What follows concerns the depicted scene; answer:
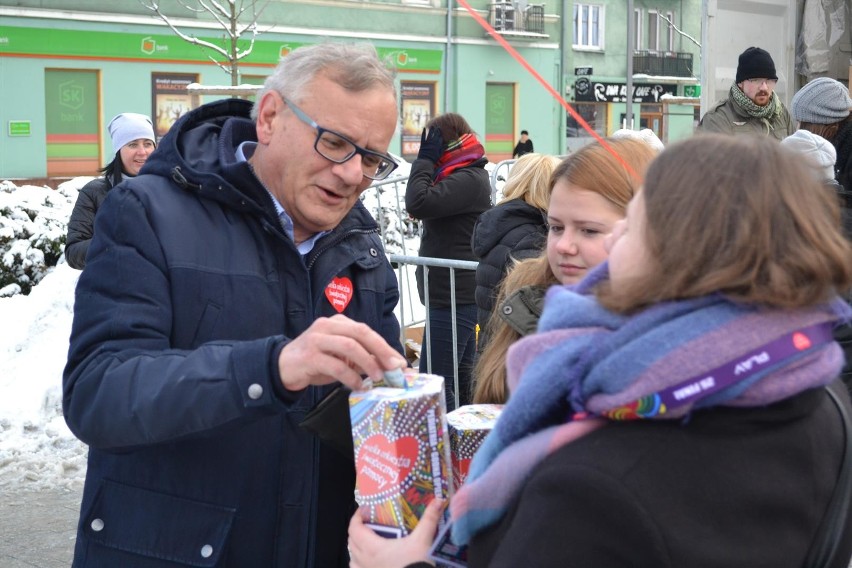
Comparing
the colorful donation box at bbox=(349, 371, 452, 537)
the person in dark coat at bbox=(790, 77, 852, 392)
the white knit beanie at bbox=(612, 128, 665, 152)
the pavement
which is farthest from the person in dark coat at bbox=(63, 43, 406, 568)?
the person in dark coat at bbox=(790, 77, 852, 392)

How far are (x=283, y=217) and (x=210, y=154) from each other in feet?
0.71

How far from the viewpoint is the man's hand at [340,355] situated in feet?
6.13

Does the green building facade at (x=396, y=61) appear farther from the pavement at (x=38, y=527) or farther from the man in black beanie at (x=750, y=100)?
the pavement at (x=38, y=527)

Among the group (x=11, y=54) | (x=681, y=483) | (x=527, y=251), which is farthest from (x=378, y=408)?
(x=11, y=54)

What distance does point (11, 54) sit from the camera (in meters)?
25.2

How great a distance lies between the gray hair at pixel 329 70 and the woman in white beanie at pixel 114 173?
14.5ft

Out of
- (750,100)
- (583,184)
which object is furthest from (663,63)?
(583,184)

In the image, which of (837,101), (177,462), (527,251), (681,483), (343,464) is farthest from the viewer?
(837,101)

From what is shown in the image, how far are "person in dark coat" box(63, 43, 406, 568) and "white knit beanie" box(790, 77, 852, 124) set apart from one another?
12.0ft

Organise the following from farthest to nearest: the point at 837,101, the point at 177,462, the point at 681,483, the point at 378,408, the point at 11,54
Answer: the point at 11,54 < the point at 837,101 < the point at 177,462 < the point at 378,408 < the point at 681,483

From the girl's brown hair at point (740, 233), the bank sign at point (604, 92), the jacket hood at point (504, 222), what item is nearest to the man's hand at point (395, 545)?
the girl's brown hair at point (740, 233)

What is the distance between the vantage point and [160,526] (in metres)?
2.23

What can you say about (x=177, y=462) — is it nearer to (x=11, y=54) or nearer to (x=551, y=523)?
(x=551, y=523)

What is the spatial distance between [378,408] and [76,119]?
26.8 metres
